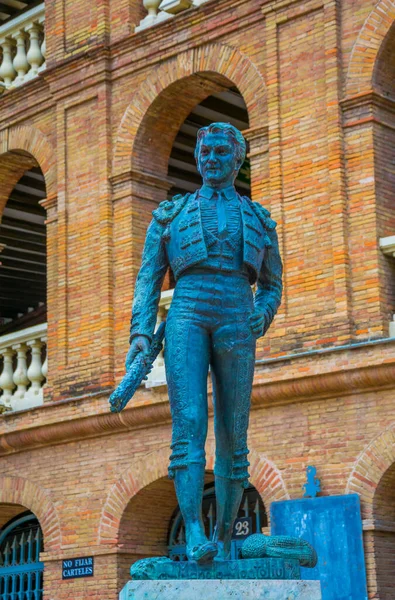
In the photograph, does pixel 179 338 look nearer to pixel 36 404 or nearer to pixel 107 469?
pixel 107 469

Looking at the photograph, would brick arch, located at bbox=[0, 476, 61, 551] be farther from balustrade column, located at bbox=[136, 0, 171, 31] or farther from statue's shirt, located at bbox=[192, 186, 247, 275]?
statue's shirt, located at bbox=[192, 186, 247, 275]

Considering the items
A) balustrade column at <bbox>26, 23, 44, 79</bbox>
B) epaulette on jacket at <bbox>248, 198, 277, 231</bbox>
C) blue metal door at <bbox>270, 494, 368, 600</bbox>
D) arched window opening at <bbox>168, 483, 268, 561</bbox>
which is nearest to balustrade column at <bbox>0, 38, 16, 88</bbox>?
balustrade column at <bbox>26, 23, 44, 79</bbox>

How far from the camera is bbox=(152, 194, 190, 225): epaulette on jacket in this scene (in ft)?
24.4

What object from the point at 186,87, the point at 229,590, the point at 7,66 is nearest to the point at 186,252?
the point at 229,590

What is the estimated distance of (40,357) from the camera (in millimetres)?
18125

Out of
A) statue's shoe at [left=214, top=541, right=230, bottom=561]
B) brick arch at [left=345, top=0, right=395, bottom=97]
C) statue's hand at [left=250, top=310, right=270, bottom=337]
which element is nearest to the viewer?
statue's shoe at [left=214, top=541, right=230, bottom=561]

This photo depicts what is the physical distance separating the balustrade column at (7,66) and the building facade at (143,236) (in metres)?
0.02

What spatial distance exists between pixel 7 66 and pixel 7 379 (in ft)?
15.4

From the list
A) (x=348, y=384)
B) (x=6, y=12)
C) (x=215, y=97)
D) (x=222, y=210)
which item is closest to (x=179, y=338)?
(x=222, y=210)

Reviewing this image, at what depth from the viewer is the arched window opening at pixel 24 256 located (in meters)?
22.0

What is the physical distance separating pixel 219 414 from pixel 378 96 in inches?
312

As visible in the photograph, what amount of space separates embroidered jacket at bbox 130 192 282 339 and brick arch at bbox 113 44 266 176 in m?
8.26

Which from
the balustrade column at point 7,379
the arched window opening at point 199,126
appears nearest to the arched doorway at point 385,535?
the arched window opening at point 199,126

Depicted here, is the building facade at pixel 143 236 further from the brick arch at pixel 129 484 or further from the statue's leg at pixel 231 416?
the statue's leg at pixel 231 416
